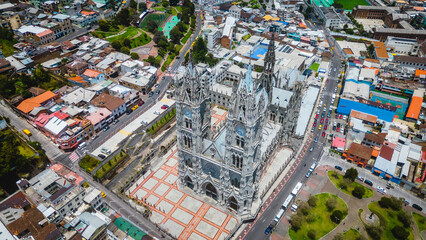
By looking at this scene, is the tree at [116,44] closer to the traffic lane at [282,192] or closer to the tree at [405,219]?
the traffic lane at [282,192]

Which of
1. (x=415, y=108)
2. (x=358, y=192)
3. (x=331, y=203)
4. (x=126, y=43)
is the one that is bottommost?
(x=358, y=192)

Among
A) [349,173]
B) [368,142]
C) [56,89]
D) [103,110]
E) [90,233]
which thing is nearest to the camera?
[90,233]

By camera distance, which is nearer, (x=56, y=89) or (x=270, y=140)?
(x=270, y=140)

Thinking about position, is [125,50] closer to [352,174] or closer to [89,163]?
[89,163]

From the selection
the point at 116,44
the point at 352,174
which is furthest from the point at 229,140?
the point at 116,44

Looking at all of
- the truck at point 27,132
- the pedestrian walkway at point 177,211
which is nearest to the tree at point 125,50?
the truck at point 27,132

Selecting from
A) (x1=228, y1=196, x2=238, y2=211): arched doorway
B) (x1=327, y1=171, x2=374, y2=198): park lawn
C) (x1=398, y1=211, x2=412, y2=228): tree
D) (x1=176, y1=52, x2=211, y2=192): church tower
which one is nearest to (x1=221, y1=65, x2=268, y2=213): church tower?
(x1=228, y1=196, x2=238, y2=211): arched doorway

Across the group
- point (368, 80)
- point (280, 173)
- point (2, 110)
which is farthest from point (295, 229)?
point (2, 110)

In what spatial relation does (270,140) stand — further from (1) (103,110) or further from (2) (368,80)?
(2) (368,80)
